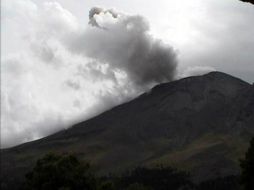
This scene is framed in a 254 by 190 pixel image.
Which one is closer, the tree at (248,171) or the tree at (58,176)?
the tree at (58,176)

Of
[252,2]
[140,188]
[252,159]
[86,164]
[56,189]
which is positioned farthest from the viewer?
[140,188]

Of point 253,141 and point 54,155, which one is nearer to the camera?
point 54,155

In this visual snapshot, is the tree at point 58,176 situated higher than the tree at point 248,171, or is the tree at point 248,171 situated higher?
the tree at point 58,176

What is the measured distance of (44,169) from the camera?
4766cm

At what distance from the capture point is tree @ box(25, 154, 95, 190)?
155 feet

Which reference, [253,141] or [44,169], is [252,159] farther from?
[44,169]

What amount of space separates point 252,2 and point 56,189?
124ft

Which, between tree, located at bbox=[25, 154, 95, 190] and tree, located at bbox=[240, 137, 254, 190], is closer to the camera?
tree, located at bbox=[25, 154, 95, 190]

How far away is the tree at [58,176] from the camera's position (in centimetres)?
4738

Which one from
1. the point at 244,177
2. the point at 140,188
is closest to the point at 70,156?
the point at 244,177

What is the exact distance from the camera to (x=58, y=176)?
47.8 m

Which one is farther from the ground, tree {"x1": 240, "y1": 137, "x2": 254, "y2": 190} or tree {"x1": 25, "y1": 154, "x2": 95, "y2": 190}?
tree {"x1": 25, "y1": 154, "x2": 95, "y2": 190}

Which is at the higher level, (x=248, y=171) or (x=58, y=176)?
(x=58, y=176)

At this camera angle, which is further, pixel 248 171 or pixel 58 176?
pixel 248 171
